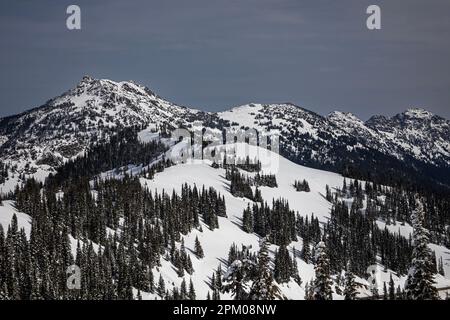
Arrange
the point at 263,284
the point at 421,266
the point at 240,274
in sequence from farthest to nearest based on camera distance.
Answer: the point at 421,266 → the point at 240,274 → the point at 263,284

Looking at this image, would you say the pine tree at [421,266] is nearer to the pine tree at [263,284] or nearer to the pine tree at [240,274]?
the pine tree at [263,284]

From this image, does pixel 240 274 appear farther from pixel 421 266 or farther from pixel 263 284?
pixel 421 266

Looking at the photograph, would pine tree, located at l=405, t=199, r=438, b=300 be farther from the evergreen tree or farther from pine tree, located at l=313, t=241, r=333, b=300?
the evergreen tree

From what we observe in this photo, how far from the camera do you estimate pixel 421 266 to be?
6131cm

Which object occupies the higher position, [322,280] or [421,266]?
[421,266]

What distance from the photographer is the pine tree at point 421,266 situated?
59.8 meters

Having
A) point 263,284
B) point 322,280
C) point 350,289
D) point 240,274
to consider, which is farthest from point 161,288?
point 263,284

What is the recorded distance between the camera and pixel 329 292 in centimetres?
6262

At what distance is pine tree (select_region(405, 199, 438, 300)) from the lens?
5975 centimetres

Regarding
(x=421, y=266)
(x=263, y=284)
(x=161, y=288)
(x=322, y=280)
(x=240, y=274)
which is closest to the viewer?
(x=263, y=284)

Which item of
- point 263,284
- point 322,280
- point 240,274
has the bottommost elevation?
point 263,284

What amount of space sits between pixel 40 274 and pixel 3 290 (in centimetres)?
1492

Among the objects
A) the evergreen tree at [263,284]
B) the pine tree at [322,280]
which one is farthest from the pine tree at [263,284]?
the pine tree at [322,280]
